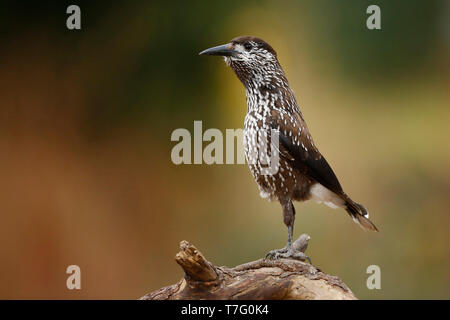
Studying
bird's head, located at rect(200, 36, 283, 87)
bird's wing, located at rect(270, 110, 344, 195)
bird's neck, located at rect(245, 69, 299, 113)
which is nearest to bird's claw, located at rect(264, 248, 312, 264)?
bird's wing, located at rect(270, 110, 344, 195)

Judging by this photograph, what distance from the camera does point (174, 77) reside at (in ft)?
13.0

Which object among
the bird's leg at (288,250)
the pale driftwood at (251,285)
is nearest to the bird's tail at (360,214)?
the bird's leg at (288,250)

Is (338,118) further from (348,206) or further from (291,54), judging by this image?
(348,206)

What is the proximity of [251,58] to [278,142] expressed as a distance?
0.44 metres

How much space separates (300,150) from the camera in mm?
2482

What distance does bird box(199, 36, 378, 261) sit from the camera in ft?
8.14

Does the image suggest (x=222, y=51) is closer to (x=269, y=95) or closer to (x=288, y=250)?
(x=269, y=95)

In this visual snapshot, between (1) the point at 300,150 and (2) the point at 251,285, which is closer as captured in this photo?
(2) the point at 251,285

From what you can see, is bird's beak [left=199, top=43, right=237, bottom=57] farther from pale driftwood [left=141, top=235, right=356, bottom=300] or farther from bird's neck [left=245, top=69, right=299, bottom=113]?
pale driftwood [left=141, top=235, right=356, bottom=300]

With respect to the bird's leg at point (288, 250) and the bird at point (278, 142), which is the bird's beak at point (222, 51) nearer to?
the bird at point (278, 142)

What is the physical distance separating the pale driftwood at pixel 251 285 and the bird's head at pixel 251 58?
93cm

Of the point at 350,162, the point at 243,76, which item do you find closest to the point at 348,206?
the point at 243,76

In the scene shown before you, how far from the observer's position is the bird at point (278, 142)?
2.48m

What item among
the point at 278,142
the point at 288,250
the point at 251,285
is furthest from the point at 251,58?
the point at 251,285
